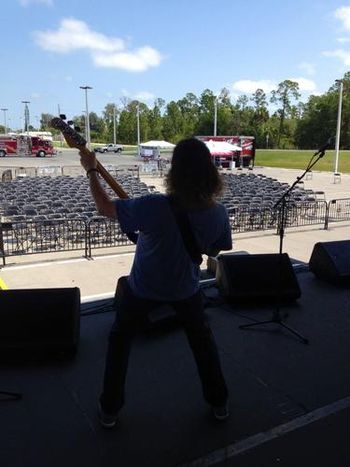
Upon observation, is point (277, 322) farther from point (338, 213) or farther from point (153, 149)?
point (153, 149)

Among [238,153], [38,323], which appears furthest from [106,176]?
[238,153]

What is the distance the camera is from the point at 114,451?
9.55 feet

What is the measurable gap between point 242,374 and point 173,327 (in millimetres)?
981

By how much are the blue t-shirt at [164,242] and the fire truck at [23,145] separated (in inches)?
2597

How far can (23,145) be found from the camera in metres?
65.3

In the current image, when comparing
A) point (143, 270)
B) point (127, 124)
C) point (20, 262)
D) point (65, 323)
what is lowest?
point (20, 262)

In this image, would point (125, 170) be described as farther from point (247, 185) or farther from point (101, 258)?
point (101, 258)

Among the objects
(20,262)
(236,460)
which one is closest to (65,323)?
(236,460)

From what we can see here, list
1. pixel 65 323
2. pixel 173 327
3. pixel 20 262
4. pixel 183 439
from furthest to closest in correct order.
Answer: pixel 20 262
pixel 173 327
pixel 65 323
pixel 183 439

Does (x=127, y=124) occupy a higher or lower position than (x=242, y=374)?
higher

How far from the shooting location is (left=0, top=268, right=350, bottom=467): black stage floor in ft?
9.51

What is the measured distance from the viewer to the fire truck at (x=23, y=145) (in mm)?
64250

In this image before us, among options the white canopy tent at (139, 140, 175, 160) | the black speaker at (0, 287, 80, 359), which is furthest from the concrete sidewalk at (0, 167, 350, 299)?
the white canopy tent at (139, 140, 175, 160)

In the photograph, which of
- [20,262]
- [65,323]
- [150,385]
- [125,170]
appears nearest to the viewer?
[150,385]
